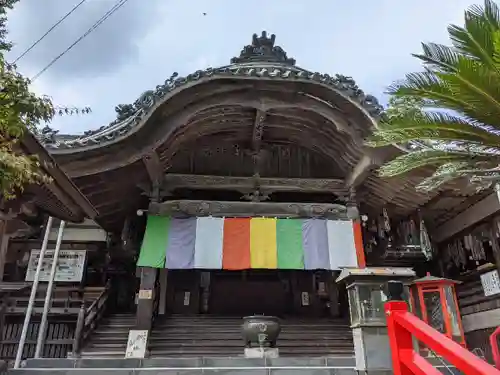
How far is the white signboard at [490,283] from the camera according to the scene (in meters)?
11.0

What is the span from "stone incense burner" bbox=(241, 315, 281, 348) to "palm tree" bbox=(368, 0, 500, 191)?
3935 mm

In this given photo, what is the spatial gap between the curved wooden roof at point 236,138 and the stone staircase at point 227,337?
12.3 feet

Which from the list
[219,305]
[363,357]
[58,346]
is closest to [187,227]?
[219,305]

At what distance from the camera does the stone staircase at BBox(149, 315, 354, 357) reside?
9.52m

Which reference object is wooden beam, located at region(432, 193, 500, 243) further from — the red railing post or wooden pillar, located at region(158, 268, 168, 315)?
wooden pillar, located at region(158, 268, 168, 315)

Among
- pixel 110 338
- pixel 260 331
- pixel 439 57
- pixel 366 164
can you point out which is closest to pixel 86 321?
pixel 110 338

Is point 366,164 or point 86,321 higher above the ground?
point 366,164

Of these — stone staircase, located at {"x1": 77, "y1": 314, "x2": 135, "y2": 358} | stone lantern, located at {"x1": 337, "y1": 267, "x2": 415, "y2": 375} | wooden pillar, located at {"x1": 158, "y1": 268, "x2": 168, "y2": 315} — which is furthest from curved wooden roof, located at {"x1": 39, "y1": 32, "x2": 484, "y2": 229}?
stone lantern, located at {"x1": 337, "y1": 267, "x2": 415, "y2": 375}

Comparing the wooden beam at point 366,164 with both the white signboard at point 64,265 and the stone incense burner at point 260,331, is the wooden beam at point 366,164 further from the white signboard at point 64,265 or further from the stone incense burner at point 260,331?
the white signboard at point 64,265

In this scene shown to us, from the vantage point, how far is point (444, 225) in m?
13.1

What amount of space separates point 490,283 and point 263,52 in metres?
9.62

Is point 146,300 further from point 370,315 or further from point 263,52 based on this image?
point 263,52

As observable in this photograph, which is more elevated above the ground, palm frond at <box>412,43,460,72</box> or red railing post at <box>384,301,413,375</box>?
palm frond at <box>412,43,460,72</box>

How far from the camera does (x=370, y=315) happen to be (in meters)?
4.48
